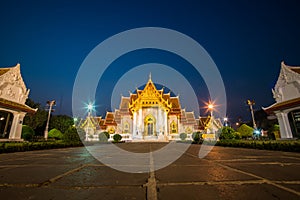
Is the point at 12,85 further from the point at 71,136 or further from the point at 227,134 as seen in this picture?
the point at 227,134

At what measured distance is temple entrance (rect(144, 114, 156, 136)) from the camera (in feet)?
89.0

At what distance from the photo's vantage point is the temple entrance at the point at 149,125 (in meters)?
27.1

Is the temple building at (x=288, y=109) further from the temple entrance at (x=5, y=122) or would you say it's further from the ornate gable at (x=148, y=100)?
the temple entrance at (x=5, y=122)

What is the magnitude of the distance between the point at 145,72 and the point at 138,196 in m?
32.1

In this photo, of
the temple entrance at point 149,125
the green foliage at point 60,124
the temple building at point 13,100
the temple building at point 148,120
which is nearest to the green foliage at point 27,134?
the temple building at point 13,100

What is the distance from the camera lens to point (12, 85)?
16.2 m

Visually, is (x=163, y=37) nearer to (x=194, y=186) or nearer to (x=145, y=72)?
(x=194, y=186)

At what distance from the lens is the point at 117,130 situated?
32.3m

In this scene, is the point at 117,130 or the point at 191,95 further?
the point at 191,95

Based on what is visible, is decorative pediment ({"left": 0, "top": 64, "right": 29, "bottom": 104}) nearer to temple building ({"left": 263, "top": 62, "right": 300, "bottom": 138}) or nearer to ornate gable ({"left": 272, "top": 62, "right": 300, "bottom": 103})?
temple building ({"left": 263, "top": 62, "right": 300, "bottom": 138})

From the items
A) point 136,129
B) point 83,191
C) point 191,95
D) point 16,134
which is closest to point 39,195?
point 83,191

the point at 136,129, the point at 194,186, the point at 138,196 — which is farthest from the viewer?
the point at 136,129

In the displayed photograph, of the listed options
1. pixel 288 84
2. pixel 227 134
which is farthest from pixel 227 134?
pixel 288 84

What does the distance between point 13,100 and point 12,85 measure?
156cm
